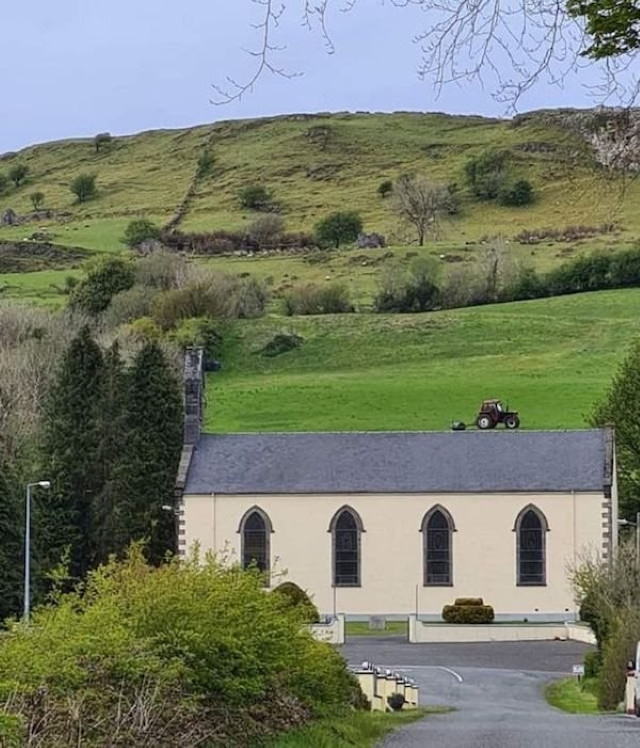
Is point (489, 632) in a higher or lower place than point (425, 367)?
lower

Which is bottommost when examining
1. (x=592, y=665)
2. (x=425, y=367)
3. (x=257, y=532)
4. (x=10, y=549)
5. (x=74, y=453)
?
(x=592, y=665)

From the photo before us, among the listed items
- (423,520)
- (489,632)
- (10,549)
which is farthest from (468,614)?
(10,549)

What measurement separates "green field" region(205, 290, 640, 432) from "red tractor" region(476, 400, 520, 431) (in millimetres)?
3316

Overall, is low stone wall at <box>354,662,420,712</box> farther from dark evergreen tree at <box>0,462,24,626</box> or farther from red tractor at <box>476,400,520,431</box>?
red tractor at <box>476,400,520,431</box>

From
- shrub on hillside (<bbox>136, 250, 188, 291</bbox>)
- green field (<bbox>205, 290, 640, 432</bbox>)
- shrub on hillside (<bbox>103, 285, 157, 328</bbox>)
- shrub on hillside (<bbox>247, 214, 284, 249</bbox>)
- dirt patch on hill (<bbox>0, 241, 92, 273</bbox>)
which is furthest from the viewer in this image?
shrub on hillside (<bbox>247, 214, 284, 249</bbox>)

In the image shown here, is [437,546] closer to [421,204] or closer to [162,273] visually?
[162,273]

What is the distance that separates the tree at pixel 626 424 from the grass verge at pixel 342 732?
5165 centimetres

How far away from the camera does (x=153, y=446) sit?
253ft

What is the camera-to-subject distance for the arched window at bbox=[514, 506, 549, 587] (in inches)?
2798

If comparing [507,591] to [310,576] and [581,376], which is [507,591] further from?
[581,376]

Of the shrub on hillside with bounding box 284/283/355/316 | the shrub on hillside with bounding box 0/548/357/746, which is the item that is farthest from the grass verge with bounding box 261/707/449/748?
the shrub on hillside with bounding box 284/283/355/316

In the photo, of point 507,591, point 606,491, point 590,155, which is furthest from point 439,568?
point 590,155

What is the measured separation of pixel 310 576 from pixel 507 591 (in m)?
8.45

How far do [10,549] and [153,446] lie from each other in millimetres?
12276
